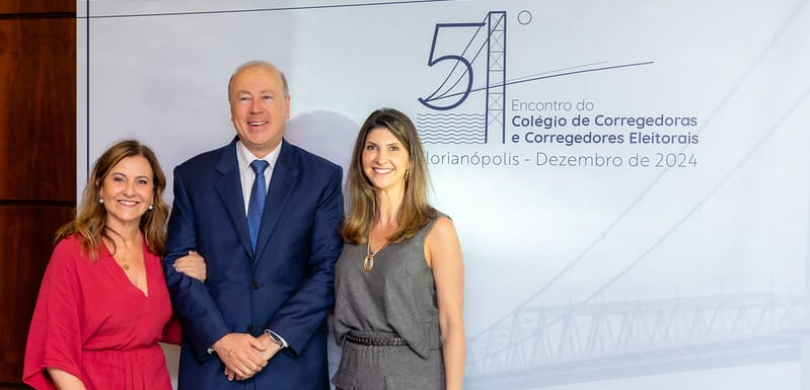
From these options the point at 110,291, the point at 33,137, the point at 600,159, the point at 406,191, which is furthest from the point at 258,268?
the point at 33,137

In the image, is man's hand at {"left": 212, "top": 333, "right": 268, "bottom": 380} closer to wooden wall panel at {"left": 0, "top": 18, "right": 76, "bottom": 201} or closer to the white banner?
the white banner

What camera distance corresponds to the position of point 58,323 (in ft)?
7.43

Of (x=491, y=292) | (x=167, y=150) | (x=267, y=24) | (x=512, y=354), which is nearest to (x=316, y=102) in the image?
(x=267, y=24)

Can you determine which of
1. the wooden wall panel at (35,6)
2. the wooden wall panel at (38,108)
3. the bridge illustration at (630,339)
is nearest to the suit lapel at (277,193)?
the bridge illustration at (630,339)

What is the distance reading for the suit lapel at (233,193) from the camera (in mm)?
2514

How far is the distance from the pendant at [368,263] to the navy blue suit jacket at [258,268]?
22 centimetres

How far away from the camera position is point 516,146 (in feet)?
8.97

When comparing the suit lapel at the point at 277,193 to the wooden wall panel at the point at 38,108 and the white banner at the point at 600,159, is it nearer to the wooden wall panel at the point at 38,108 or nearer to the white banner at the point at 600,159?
the white banner at the point at 600,159

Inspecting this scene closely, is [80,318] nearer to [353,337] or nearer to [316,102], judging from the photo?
[353,337]

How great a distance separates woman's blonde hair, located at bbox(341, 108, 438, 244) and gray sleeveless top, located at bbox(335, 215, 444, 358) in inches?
1.7

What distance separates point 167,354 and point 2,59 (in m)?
1.79

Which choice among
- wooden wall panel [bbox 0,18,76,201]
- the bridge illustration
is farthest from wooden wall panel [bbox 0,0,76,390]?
the bridge illustration

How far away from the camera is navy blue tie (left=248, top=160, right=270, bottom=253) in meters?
2.53

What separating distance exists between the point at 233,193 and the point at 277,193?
0.53 ft
